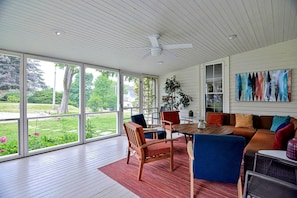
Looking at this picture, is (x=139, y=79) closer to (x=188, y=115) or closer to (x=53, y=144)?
(x=188, y=115)

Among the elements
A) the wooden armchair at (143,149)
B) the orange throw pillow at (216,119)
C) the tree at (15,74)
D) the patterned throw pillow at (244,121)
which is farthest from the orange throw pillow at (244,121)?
the tree at (15,74)

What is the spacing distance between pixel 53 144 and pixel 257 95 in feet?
19.4

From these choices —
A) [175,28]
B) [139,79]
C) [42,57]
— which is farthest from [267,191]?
[139,79]

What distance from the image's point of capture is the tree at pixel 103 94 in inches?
207

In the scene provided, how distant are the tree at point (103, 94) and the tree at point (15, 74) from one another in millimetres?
1526

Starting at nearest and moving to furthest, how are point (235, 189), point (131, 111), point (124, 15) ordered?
point (235, 189) < point (124, 15) < point (131, 111)

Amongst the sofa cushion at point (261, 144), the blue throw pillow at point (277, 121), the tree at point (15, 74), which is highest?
the tree at point (15, 74)

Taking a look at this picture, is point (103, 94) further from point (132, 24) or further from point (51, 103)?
point (132, 24)

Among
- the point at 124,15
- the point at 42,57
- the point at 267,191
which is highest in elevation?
the point at 124,15

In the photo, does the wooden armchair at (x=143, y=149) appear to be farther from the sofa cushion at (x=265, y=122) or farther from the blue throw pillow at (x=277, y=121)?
the sofa cushion at (x=265, y=122)

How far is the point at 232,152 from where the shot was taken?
199 cm

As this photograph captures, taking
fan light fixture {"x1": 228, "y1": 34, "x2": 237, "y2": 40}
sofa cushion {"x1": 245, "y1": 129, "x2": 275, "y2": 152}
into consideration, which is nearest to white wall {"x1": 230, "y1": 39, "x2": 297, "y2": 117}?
sofa cushion {"x1": 245, "y1": 129, "x2": 275, "y2": 152}

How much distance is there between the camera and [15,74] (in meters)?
3.69

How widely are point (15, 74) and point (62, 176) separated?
101 inches
